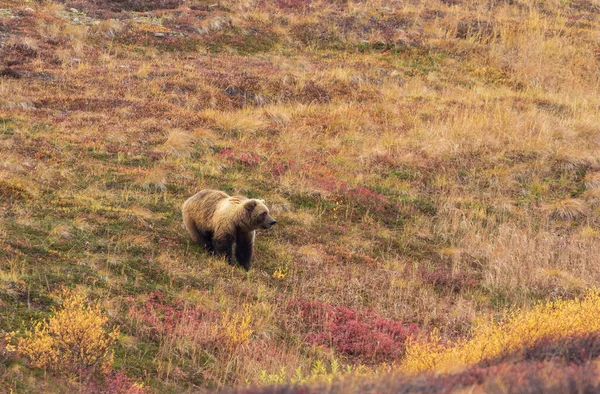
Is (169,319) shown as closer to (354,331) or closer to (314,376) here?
(354,331)

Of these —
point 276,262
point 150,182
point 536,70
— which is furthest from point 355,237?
point 536,70

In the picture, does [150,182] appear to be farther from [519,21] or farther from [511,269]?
[519,21]

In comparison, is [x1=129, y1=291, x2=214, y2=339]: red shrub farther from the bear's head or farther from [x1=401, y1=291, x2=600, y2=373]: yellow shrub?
[x1=401, y1=291, x2=600, y2=373]: yellow shrub

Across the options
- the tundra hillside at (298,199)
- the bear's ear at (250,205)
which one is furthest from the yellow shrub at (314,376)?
the bear's ear at (250,205)

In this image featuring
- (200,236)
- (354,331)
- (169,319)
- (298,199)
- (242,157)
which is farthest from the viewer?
(242,157)

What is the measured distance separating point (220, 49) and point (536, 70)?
1320 centimetres

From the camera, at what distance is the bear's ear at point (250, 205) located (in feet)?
34.9

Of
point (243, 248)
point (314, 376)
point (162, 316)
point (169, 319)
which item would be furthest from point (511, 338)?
point (243, 248)

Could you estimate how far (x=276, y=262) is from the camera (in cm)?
1107

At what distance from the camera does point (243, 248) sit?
417 inches

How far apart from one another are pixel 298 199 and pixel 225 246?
12.0 ft

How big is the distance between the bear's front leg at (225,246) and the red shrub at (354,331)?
5.87 feet

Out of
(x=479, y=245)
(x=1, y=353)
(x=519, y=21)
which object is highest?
(x=519, y=21)

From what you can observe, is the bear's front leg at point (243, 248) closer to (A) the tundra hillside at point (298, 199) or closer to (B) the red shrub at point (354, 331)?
(A) the tundra hillside at point (298, 199)
